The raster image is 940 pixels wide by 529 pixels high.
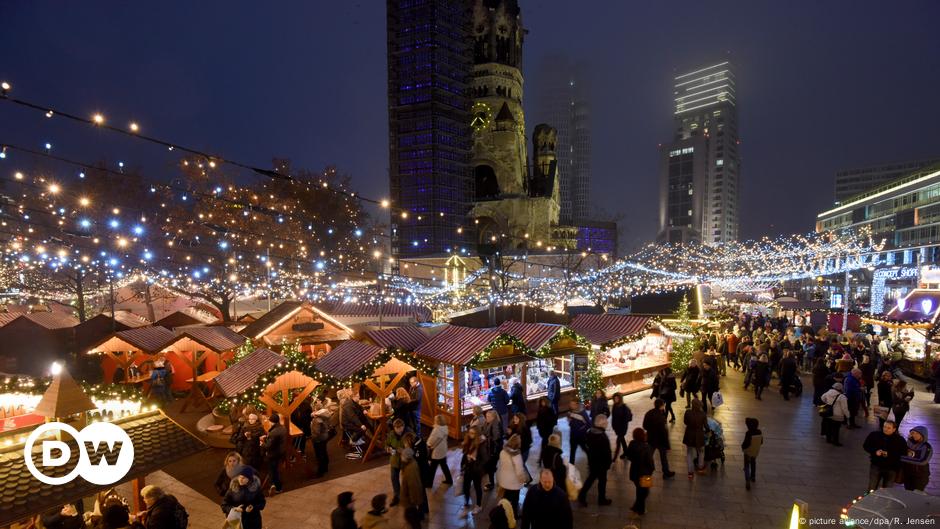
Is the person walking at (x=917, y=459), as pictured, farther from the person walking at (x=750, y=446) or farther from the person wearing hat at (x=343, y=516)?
the person wearing hat at (x=343, y=516)

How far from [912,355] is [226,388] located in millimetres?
22050

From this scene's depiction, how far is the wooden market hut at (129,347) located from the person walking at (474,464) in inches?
424

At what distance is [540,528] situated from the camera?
4852 mm

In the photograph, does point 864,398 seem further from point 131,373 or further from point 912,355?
point 131,373

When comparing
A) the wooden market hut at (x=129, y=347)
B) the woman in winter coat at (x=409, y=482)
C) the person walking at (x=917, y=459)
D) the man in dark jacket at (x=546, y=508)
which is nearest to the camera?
the man in dark jacket at (x=546, y=508)

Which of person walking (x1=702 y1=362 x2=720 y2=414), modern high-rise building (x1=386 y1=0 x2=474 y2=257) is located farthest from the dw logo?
modern high-rise building (x1=386 y1=0 x2=474 y2=257)

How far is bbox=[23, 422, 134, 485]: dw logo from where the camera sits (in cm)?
439

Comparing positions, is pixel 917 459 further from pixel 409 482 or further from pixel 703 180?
pixel 703 180

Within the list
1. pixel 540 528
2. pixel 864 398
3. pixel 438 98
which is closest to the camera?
pixel 540 528

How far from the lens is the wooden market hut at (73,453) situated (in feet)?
13.2

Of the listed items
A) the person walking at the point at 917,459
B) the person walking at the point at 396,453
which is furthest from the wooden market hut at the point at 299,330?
the person walking at the point at 917,459

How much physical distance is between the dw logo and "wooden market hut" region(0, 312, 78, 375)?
14.3 m

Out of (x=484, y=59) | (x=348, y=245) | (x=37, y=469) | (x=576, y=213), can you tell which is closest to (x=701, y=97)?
(x=576, y=213)

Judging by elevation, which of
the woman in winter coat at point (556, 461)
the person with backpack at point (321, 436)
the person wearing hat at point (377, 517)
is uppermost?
the person wearing hat at point (377, 517)
